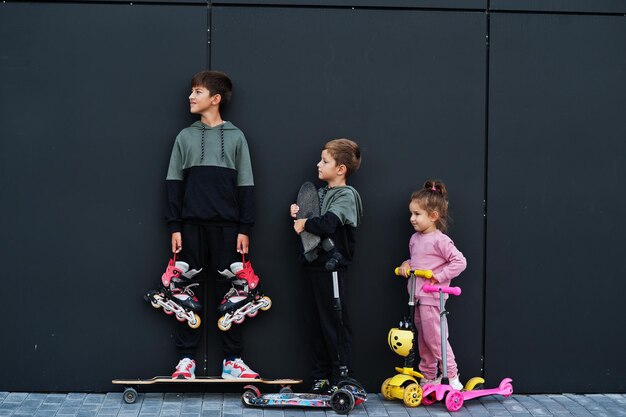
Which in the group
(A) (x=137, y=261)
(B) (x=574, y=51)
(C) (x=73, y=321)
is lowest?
(C) (x=73, y=321)

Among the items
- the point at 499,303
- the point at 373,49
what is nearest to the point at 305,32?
the point at 373,49

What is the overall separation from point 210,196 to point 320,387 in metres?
1.51

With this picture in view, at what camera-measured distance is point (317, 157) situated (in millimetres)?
6766

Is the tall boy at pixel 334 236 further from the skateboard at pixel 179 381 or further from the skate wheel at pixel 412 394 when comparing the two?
the skate wheel at pixel 412 394

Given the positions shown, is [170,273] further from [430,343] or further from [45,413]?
[430,343]

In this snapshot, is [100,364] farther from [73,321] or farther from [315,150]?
[315,150]

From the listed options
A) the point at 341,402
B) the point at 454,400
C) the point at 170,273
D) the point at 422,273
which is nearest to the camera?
the point at 341,402

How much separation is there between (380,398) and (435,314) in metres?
0.72

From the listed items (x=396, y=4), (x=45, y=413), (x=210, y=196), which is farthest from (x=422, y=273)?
(x=45, y=413)

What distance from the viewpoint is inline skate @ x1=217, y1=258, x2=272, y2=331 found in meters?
6.56

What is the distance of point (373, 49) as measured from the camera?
678 cm

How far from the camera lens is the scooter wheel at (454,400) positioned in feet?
20.8

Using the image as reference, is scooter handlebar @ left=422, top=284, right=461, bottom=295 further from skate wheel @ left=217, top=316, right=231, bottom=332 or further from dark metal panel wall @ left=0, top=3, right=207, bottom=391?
dark metal panel wall @ left=0, top=3, right=207, bottom=391

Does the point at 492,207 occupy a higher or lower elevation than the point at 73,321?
higher
